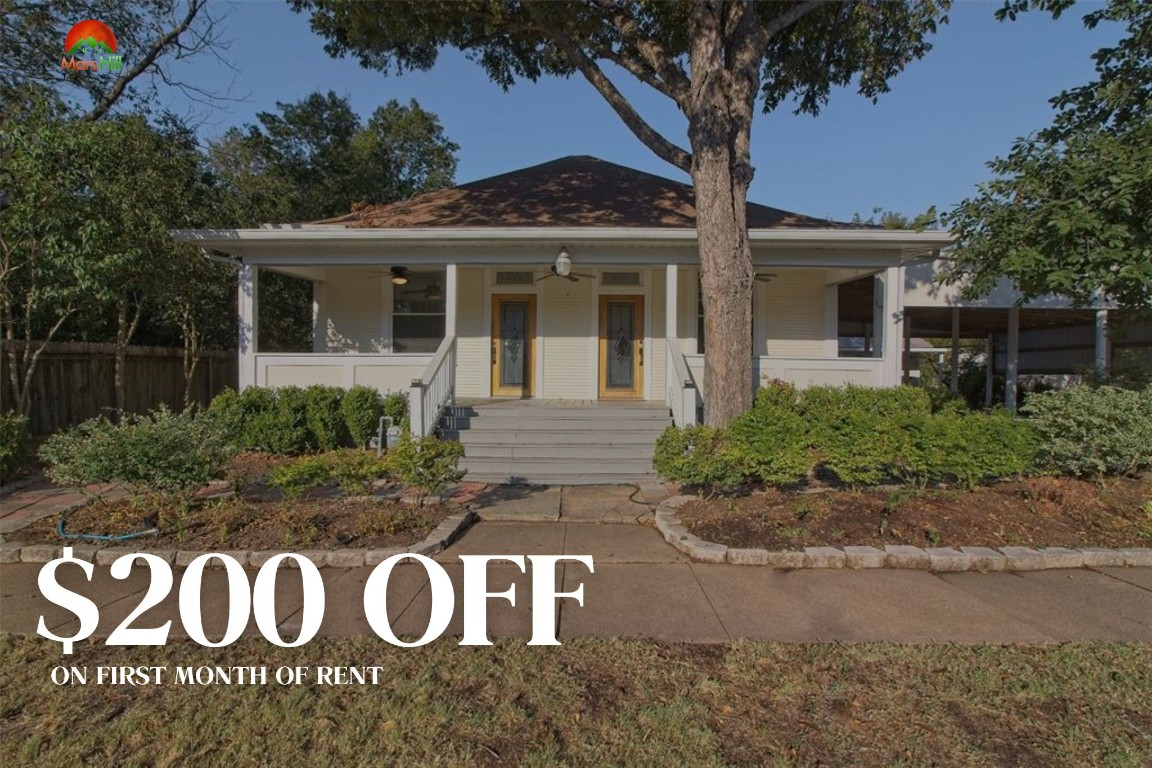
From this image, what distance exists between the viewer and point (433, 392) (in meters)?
8.12

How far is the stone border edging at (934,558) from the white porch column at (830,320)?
267 inches

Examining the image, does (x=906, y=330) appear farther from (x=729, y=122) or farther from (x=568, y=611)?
(x=568, y=611)

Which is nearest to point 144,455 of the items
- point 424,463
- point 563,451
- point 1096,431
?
point 424,463

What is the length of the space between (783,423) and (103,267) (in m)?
8.19

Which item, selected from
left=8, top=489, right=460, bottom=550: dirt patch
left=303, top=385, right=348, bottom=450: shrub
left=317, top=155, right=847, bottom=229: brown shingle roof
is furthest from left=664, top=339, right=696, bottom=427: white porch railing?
left=303, top=385, right=348, bottom=450: shrub

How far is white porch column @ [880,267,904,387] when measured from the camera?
360 inches

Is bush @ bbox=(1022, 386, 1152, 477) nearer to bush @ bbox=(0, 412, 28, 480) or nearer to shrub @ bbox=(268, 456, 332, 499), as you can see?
shrub @ bbox=(268, 456, 332, 499)

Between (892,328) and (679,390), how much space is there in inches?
148

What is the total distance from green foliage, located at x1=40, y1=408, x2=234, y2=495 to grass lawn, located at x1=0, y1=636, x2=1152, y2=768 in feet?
6.68

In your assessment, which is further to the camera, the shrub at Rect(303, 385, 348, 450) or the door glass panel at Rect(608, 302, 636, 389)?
the door glass panel at Rect(608, 302, 636, 389)

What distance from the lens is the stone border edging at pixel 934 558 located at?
4535mm

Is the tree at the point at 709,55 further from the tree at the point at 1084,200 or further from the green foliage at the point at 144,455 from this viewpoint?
the green foliage at the point at 144,455

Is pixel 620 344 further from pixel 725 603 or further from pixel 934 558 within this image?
pixel 725 603

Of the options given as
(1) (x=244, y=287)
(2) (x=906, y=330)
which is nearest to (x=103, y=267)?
(1) (x=244, y=287)
